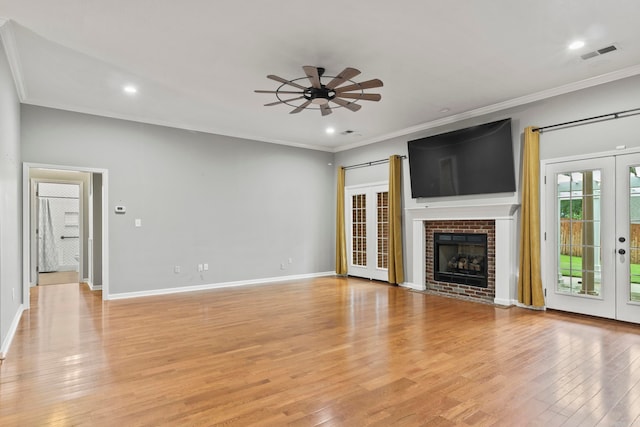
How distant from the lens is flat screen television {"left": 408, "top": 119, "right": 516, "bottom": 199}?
5387 millimetres

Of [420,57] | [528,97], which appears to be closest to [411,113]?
[528,97]

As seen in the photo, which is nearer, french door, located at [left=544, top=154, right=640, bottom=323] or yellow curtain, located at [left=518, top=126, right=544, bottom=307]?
french door, located at [left=544, top=154, right=640, bottom=323]

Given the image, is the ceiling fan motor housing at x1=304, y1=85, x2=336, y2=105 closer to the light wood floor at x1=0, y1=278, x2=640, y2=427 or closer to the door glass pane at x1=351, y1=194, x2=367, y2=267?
the light wood floor at x1=0, y1=278, x2=640, y2=427

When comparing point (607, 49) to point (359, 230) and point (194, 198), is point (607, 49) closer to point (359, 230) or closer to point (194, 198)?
point (359, 230)

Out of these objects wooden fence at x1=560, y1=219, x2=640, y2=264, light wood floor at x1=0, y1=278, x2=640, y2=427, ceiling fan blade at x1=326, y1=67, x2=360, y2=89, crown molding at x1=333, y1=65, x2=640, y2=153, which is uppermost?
crown molding at x1=333, y1=65, x2=640, y2=153

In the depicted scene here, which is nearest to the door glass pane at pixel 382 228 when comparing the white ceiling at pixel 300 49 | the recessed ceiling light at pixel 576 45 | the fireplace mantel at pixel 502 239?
the fireplace mantel at pixel 502 239

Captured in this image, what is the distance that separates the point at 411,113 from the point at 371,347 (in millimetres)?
3928

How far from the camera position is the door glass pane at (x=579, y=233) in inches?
180

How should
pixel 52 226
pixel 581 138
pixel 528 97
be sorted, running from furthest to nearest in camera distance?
pixel 52 226 < pixel 528 97 < pixel 581 138

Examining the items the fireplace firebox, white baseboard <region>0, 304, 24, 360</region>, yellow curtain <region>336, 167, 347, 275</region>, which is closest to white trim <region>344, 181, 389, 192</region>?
yellow curtain <region>336, 167, 347, 275</region>

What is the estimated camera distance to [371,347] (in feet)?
11.5

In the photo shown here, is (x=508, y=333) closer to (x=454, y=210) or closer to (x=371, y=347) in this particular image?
(x=371, y=347)

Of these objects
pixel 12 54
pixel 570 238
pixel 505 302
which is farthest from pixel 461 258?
pixel 12 54

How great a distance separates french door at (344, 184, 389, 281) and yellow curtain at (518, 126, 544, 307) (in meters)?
2.71
